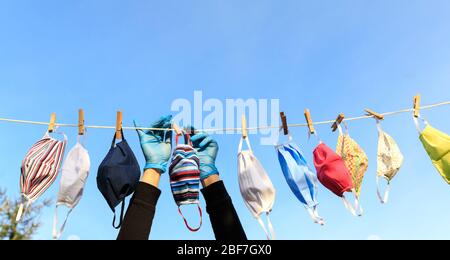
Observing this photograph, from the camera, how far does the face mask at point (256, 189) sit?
248cm

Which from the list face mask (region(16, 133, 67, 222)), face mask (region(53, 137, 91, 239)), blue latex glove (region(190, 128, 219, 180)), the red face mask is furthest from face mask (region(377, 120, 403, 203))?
face mask (region(16, 133, 67, 222))

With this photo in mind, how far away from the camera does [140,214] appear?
2316mm

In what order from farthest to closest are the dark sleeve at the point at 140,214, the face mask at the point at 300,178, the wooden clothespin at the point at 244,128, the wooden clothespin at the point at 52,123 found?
the wooden clothespin at the point at 244,128
the wooden clothespin at the point at 52,123
the face mask at the point at 300,178
the dark sleeve at the point at 140,214

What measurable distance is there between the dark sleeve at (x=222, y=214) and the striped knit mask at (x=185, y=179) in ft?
0.30

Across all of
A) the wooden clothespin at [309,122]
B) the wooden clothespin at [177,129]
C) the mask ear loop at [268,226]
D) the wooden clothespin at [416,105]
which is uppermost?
the wooden clothespin at [416,105]

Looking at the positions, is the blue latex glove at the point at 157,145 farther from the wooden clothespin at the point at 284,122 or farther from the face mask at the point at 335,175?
the face mask at the point at 335,175

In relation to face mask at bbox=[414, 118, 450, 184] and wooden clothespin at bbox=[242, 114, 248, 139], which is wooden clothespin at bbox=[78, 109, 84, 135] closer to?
wooden clothespin at bbox=[242, 114, 248, 139]

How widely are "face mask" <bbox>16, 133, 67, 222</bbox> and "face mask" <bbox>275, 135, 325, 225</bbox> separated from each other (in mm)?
1554

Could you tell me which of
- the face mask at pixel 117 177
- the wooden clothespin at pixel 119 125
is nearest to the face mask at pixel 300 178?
the face mask at pixel 117 177

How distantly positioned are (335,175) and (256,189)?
1.85 feet

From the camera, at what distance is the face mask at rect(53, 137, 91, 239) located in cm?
240

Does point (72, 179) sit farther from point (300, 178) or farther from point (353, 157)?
point (353, 157)
